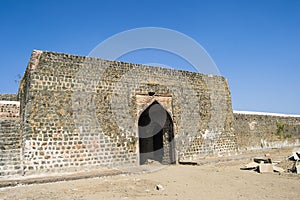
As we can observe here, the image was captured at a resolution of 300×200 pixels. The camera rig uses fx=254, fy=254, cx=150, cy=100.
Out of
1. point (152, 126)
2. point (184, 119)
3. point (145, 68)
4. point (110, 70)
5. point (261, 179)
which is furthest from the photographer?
point (152, 126)

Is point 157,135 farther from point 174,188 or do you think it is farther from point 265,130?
point 265,130

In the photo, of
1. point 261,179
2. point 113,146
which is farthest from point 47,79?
point 261,179

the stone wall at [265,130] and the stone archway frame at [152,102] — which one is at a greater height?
the stone archway frame at [152,102]

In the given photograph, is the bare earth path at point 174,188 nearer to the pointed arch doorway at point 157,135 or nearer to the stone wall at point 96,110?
the stone wall at point 96,110

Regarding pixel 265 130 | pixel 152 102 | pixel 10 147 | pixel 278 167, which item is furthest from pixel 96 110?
pixel 265 130

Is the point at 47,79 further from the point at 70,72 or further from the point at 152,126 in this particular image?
the point at 152,126

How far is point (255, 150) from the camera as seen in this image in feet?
56.8

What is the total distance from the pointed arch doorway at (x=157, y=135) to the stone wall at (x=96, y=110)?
420mm

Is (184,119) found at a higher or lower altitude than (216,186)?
higher

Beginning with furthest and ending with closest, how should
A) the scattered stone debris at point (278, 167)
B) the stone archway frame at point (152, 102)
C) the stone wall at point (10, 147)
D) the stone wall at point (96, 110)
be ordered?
1. the stone archway frame at point (152, 102)
2. the stone wall at point (96, 110)
3. the scattered stone debris at point (278, 167)
4. the stone wall at point (10, 147)

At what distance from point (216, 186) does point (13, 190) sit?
5.11 m

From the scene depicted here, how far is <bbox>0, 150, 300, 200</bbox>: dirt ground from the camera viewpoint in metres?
5.48

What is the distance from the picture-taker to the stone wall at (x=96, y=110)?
332 inches

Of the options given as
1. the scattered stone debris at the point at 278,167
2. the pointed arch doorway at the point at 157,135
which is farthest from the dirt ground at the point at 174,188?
the pointed arch doorway at the point at 157,135
